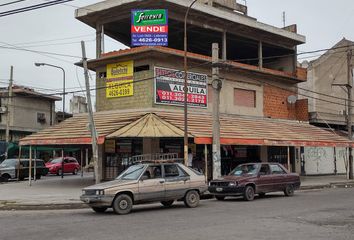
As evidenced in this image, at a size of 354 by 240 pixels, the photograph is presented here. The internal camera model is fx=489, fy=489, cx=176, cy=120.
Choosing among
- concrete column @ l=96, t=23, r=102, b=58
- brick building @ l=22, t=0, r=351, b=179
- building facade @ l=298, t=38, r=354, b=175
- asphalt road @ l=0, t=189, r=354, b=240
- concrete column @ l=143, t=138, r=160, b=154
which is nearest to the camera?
asphalt road @ l=0, t=189, r=354, b=240

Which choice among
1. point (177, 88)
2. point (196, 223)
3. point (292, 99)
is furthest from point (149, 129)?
point (292, 99)

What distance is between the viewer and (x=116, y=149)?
28797 millimetres

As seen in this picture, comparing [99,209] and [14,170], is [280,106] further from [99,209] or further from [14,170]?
[99,209]

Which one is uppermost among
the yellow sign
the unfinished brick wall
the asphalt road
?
the unfinished brick wall

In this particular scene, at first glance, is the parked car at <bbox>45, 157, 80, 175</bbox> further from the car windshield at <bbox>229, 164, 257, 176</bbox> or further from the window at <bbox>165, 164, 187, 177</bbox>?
the window at <bbox>165, 164, 187, 177</bbox>

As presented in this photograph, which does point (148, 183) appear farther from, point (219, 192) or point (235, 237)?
point (235, 237)

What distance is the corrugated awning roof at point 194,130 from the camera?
24.7 metres

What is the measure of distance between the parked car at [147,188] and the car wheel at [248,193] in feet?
7.64

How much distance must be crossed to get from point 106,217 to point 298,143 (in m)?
18.5

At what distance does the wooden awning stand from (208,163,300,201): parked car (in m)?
4.21

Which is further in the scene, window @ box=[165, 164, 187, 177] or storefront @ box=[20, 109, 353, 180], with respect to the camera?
storefront @ box=[20, 109, 353, 180]

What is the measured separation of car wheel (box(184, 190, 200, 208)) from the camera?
55.6ft

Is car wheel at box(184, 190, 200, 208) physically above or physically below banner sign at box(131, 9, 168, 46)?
below

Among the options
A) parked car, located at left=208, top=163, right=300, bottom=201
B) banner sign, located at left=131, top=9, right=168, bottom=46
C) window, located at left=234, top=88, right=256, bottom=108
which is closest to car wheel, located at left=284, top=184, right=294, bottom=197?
parked car, located at left=208, top=163, right=300, bottom=201
